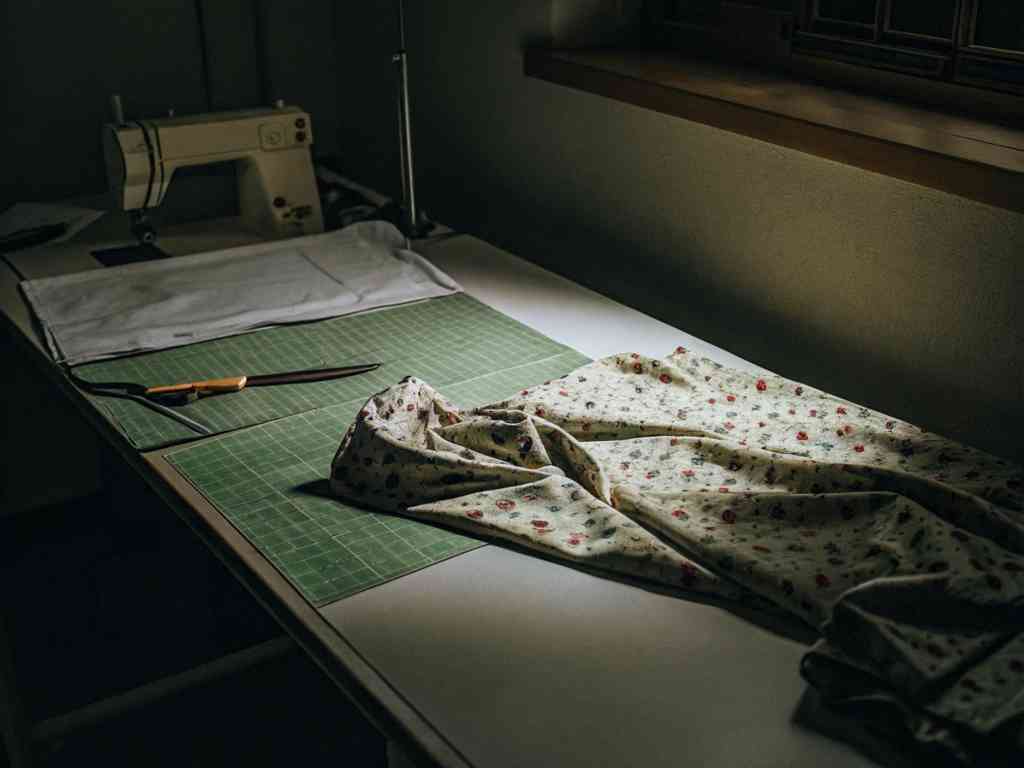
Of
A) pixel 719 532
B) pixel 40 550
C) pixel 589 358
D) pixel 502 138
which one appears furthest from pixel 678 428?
pixel 40 550

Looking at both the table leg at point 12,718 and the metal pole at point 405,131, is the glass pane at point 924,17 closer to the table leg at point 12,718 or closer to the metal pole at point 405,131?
the metal pole at point 405,131

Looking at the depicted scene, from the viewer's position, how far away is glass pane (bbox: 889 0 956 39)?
1.74 meters

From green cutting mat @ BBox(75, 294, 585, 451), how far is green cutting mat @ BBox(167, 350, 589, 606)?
0.05 m

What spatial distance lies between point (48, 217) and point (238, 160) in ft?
1.35

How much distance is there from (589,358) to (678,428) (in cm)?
36

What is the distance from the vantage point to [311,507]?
1384 millimetres

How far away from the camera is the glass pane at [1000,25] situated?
1.63 metres

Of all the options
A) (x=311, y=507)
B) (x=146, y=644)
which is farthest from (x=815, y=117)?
(x=146, y=644)

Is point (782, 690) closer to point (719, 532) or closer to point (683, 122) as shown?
point (719, 532)

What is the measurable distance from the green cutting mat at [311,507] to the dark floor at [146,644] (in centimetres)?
75

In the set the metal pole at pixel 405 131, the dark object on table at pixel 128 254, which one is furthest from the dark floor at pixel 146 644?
the metal pole at pixel 405 131

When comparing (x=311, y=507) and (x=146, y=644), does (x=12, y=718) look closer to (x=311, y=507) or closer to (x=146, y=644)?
(x=146, y=644)

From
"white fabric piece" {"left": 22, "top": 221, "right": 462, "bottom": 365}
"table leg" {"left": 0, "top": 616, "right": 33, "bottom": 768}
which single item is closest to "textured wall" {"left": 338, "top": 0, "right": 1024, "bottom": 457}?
"white fabric piece" {"left": 22, "top": 221, "right": 462, "bottom": 365}

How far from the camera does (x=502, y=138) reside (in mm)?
2383
